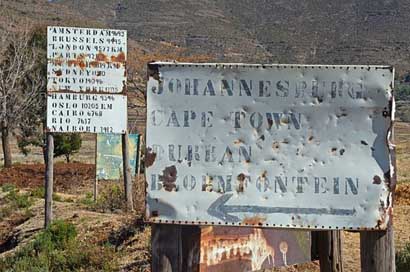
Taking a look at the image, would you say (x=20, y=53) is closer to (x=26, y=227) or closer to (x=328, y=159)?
(x=26, y=227)

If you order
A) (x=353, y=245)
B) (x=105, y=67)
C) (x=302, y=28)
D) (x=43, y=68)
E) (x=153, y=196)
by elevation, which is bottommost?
(x=353, y=245)

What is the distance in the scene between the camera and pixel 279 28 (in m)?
86.4

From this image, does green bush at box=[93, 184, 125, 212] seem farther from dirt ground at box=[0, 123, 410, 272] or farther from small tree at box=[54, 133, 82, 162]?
small tree at box=[54, 133, 82, 162]

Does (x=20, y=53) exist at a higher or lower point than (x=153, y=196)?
higher

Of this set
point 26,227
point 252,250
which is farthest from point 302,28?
point 252,250

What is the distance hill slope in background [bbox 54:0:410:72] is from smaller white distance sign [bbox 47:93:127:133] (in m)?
57.5

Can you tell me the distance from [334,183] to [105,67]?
681 centimetres

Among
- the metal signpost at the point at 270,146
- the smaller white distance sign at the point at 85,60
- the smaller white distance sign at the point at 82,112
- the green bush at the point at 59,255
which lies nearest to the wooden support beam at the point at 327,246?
the metal signpost at the point at 270,146

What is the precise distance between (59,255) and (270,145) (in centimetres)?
534

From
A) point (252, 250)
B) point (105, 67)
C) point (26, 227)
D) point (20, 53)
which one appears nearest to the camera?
point (252, 250)

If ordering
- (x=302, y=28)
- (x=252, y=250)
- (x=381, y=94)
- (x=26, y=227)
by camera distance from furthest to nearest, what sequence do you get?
(x=302, y=28), (x=26, y=227), (x=252, y=250), (x=381, y=94)

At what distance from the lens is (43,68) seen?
2992 centimetres

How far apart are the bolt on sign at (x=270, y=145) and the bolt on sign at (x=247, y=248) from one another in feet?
1.72

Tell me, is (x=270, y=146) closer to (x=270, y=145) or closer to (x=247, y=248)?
(x=270, y=145)
